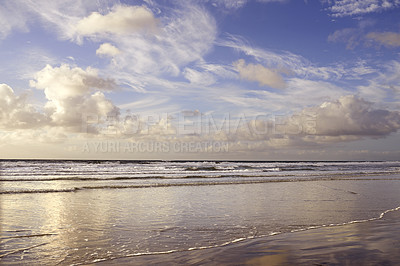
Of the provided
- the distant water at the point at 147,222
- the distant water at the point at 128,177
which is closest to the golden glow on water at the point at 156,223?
the distant water at the point at 147,222

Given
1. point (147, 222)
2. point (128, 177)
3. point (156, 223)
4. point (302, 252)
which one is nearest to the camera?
point (302, 252)

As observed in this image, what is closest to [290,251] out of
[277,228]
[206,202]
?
[277,228]

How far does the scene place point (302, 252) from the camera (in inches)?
231

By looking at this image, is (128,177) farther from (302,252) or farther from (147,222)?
(302,252)

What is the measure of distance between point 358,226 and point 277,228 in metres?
2.28

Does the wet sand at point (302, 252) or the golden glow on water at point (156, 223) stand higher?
the wet sand at point (302, 252)

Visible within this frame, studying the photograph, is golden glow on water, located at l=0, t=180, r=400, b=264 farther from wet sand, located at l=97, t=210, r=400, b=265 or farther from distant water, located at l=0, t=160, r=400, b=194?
distant water, located at l=0, t=160, r=400, b=194

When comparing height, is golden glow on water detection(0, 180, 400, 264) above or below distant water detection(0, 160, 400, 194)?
Result: above

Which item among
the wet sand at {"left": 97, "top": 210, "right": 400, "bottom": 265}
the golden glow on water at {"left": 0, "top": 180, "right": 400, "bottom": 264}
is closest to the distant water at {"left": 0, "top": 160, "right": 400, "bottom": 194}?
the golden glow on water at {"left": 0, "top": 180, "right": 400, "bottom": 264}

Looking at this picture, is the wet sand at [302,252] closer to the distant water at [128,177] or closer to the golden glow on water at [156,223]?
the golden glow on water at [156,223]

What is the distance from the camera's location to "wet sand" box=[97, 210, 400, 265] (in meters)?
5.34

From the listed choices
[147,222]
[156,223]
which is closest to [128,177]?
[147,222]

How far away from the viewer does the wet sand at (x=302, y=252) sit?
17.5 ft

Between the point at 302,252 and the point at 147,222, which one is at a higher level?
the point at 302,252
